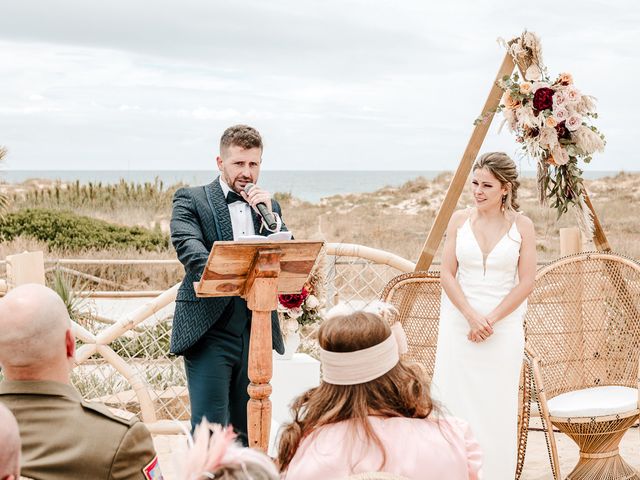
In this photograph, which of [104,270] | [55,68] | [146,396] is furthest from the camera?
[55,68]

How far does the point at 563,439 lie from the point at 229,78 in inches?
2087

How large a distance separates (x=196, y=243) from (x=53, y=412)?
162 centimetres

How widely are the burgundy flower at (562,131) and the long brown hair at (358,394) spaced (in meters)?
3.12

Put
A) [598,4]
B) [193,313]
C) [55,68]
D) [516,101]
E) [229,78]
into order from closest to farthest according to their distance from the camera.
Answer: [193,313] < [516,101] < [598,4] < [55,68] < [229,78]

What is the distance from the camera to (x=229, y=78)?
5716 cm

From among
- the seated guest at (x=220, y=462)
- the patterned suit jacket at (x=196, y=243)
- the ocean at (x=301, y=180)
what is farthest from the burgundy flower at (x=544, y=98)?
the ocean at (x=301, y=180)

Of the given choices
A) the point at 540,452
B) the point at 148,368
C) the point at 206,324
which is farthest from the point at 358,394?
the point at 148,368

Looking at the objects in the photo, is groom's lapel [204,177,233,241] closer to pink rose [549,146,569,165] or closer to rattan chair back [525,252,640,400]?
rattan chair back [525,252,640,400]

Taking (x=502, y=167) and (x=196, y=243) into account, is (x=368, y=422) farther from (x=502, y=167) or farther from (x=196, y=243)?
(x=502, y=167)

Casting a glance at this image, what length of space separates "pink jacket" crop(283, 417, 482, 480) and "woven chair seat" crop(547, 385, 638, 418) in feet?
7.99

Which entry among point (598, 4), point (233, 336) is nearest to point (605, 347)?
point (233, 336)

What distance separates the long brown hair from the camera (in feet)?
8.29

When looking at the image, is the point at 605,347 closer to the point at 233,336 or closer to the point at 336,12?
the point at 233,336

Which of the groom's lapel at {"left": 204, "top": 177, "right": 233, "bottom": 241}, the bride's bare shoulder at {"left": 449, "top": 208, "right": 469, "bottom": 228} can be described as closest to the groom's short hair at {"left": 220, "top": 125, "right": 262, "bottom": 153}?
the groom's lapel at {"left": 204, "top": 177, "right": 233, "bottom": 241}
